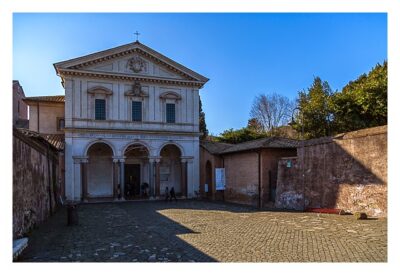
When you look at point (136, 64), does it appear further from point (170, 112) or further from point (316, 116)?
point (316, 116)

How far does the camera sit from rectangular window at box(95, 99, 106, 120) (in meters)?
26.0

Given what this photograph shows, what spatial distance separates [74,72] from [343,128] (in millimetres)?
19448

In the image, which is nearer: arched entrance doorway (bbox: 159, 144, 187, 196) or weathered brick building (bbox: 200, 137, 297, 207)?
weathered brick building (bbox: 200, 137, 297, 207)

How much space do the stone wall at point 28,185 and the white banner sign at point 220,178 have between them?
1201cm

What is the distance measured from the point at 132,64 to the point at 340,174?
17285 mm

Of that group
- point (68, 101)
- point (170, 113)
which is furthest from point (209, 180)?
point (68, 101)

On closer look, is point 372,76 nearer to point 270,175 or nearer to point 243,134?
point 270,175

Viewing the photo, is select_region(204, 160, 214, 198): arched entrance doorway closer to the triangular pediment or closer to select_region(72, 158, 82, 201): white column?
the triangular pediment

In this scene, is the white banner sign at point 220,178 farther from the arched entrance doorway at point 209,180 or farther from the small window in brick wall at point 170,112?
the small window in brick wall at point 170,112

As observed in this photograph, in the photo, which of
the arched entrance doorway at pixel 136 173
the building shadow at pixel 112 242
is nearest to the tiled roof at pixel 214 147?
the arched entrance doorway at pixel 136 173

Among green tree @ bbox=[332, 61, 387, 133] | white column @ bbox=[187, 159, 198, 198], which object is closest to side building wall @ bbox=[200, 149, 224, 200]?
white column @ bbox=[187, 159, 198, 198]

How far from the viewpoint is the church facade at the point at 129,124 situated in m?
25.2

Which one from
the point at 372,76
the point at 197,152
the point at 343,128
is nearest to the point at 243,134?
the point at 197,152

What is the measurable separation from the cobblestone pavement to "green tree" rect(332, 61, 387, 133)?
36.0 feet
